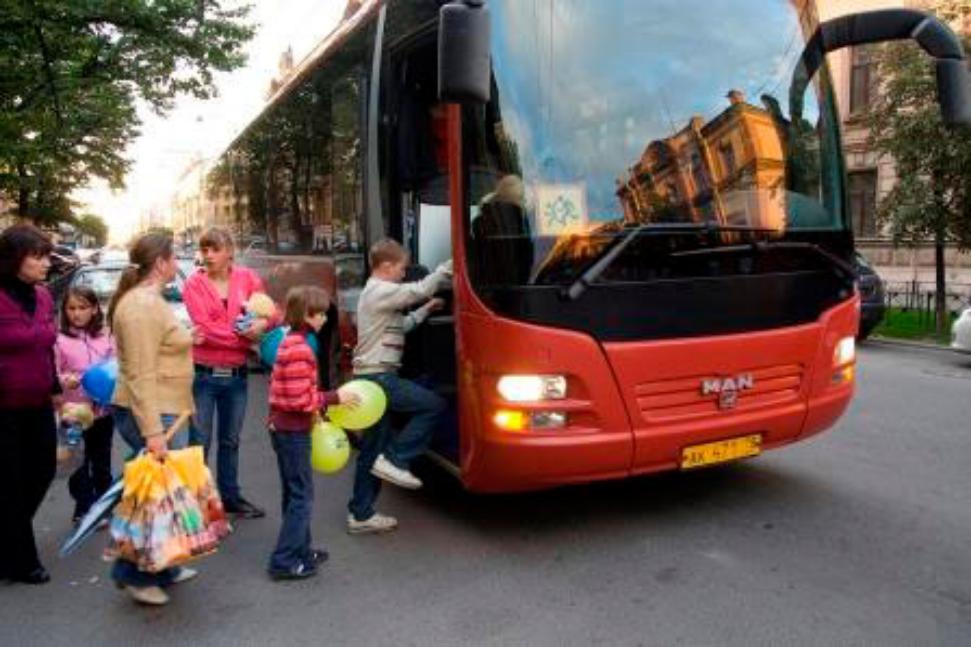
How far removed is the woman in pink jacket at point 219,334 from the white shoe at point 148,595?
3.29 feet

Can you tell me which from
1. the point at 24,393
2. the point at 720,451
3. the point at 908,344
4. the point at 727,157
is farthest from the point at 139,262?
the point at 908,344

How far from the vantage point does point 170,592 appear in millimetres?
4547

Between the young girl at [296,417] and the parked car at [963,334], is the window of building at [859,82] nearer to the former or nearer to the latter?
the parked car at [963,334]

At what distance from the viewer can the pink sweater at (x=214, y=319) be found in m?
5.27

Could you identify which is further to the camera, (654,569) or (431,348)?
(431,348)

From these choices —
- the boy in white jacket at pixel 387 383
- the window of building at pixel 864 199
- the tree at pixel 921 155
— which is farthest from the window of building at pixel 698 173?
the window of building at pixel 864 199

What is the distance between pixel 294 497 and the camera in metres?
4.62

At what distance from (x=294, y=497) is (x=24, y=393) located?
1386 mm

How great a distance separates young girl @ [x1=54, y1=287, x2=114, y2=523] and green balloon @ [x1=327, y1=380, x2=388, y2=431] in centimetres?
151

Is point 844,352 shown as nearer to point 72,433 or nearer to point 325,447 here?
point 325,447

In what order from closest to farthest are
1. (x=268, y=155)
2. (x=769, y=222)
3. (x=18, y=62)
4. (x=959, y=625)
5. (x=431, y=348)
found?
(x=959, y=625)
(x=769, y=222)
(x=431, y=348)
(x=268, y=155)
(x=18, y=62)

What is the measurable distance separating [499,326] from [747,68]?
202 centimetres

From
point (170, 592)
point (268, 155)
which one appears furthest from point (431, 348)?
point (268, 155)

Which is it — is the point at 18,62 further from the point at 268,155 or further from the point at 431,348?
the point at 431,348
